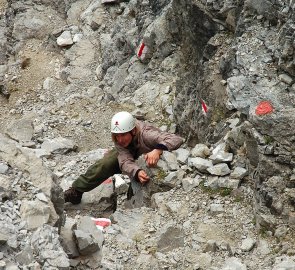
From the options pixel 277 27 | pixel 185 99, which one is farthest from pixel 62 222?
pixel 185 99

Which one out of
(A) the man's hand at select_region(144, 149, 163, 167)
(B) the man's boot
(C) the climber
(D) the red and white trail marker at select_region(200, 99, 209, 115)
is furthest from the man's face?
(D) the red and white trail marker at select_region(200, 99, 209, 115)

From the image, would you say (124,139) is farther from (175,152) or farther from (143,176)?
(175,152)

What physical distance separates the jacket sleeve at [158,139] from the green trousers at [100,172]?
70 centimetres

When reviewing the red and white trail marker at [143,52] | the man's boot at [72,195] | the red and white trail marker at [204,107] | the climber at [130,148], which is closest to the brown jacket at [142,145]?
the climber at [130,148]

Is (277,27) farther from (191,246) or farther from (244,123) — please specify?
(191,246)

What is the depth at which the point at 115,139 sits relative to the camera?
10.2m

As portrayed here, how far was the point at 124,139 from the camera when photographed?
1005 centimetres

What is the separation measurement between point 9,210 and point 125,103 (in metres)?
9.07

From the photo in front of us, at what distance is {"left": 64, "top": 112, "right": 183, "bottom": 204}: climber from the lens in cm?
984

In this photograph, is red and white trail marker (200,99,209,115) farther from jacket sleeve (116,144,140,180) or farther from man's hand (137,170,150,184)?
man's hand (137,170,150,184)

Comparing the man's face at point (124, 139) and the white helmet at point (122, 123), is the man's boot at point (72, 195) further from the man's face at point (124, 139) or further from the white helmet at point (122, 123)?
the white helmet at point (122, 123)

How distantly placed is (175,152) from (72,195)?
7.30ft

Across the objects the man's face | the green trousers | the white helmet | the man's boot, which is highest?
the white helmet

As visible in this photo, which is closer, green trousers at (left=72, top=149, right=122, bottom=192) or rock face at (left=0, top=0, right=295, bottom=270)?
rock face at (left=0, top=0, right=295, bottom=270)
